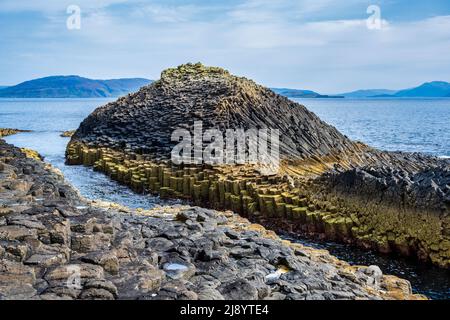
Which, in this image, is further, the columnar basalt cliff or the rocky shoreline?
the columnar basalt cliff

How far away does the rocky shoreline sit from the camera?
697 cm

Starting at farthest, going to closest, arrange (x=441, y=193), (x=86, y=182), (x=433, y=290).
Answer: (x=86, y=182) < (x=441, y=193) < (x=433, y=290)

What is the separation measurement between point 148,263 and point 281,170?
16.7m

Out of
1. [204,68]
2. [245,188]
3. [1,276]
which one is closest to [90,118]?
[204,68]

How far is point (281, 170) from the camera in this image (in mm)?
24344

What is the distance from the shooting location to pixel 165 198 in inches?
934

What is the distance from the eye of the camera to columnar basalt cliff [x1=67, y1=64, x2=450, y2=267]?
1588cm

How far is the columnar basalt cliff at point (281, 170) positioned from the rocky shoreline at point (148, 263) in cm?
534

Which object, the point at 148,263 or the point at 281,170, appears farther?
the point at 281,170

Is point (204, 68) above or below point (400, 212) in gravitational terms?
above

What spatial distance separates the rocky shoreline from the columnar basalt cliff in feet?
17.5

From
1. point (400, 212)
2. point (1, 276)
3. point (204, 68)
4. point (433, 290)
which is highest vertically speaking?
point (204, 68)
